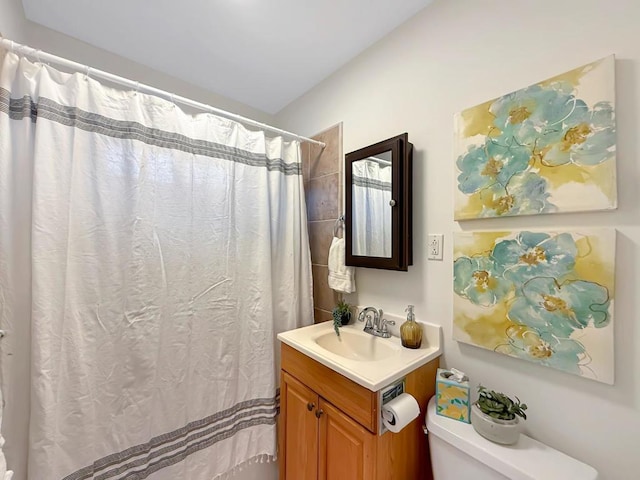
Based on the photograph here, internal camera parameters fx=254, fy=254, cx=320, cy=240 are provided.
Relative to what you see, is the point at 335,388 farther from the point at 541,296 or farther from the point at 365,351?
the point at 541,296

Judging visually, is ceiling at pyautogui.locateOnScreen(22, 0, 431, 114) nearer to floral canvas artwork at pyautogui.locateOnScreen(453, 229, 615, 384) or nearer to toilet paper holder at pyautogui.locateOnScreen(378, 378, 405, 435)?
floral canvas artwork at pyautogui.locateOnScreen(453, 229, 615, 384)

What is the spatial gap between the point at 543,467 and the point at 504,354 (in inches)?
11.9

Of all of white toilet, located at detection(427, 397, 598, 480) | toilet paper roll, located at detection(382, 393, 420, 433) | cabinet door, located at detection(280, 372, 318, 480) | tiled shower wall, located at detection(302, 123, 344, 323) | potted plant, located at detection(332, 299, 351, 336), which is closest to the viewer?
white toilet, located at detection(427, 397, 598, 480)

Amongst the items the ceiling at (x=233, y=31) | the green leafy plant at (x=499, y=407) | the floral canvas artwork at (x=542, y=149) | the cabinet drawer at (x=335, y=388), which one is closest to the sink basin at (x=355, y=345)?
the cabinet drawer at (x=335, y=388)

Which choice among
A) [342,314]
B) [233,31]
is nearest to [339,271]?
[342,314]

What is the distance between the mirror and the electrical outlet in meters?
0.08

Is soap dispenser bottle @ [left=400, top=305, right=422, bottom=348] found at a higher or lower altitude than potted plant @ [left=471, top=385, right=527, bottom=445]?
higher

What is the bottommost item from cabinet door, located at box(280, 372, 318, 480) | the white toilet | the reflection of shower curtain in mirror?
cabinet door, located at box(280, 372, 318, 480)

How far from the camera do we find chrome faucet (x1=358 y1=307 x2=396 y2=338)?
128 centimetres

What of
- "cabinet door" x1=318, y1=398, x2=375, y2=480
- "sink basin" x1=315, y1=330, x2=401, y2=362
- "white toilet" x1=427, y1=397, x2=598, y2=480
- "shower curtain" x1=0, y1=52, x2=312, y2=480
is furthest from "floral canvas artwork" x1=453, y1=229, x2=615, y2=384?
"shower curtain" x1=0, y1=52, x2=312, y2=480

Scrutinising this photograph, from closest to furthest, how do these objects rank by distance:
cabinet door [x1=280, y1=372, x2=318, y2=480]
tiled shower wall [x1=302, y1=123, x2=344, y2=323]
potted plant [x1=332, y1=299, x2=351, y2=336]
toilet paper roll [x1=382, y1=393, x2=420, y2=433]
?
toilet paper roll [x1=382, y1=393, x2=420, y2=433], cabinet door [x1=280, y1=372, x2=318, y2=480], potted plant [x1=332, y1=299, x2=351, y2=336], tiled shower wall [x1=302, y1=123, x2=344, y2=323]

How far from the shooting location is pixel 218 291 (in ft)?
4.42

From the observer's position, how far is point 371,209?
1.35m

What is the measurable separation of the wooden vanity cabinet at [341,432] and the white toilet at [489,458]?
12 cm
